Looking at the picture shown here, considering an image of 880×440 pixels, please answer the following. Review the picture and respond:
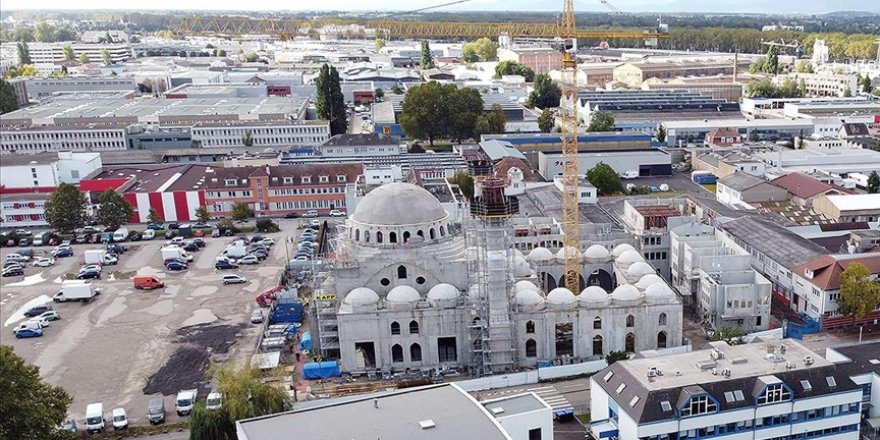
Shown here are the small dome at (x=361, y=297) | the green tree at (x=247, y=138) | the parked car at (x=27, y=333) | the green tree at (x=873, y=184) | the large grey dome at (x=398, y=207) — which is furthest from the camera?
the green tree at (x=247, y=138)

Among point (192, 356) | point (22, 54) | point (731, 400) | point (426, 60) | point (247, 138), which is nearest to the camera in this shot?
point (731, 400)

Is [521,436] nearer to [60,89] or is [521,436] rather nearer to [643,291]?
[643,291]

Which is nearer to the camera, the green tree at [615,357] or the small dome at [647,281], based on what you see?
the green tree at [615,357]

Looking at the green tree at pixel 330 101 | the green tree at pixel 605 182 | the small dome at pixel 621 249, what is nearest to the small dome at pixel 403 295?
the small dome at pixel 621 249

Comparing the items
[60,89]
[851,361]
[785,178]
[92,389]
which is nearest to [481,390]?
[851,361]

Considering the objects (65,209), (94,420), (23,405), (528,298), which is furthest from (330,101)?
(23,405)

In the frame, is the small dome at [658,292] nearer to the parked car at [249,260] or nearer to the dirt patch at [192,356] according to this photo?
the dirt patch at [192,356]

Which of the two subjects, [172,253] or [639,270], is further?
[172,253]

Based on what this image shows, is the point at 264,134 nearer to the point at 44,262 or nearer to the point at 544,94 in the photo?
the point at 44,262
